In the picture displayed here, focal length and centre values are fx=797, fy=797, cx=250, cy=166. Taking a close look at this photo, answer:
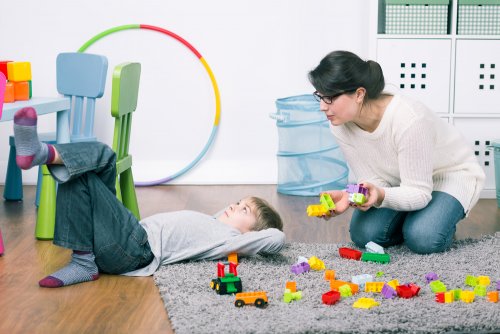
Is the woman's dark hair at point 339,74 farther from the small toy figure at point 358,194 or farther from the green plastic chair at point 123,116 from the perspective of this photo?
the green plastic chair at point 123,116

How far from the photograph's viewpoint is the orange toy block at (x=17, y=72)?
2799 mm

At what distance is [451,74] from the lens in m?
3.51

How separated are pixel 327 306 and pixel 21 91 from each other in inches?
57.7

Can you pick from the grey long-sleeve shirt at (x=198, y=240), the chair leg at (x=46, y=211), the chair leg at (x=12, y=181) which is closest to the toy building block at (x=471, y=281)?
the grey long-sleeve shirt at (x=198, y=240)

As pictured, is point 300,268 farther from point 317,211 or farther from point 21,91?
point 21,91

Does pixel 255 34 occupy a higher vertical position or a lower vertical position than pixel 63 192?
higher

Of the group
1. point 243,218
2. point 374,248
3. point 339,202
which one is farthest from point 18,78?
point 374,248

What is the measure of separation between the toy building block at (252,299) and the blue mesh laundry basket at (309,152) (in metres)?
1.67

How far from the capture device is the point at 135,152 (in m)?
3.90

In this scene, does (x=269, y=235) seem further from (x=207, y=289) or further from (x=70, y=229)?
Answer: (x=70, y=229)

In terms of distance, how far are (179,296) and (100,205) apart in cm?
34

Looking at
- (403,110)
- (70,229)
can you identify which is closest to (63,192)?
(70,229)

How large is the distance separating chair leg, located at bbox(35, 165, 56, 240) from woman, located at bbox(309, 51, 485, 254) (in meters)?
0.99

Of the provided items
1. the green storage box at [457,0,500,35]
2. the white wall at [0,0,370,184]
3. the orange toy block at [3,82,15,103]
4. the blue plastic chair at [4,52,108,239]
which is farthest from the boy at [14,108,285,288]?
the green storage box at [457,0,500,35]
